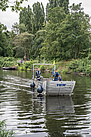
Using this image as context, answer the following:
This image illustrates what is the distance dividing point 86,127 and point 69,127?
2.24ft

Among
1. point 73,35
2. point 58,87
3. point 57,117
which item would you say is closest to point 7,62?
point 73,35

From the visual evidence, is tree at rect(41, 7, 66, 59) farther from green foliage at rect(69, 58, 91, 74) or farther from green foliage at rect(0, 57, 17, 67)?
A: green foliage at rect(0, 57, 17, 67)

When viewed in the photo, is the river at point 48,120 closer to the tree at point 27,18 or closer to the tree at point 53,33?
the tree at point 53,33

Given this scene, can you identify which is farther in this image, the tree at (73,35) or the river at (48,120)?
the tree at (73,35)

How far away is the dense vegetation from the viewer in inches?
2029

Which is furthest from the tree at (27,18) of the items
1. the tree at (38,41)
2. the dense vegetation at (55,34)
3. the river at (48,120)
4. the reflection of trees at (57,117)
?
the river at (48,120)

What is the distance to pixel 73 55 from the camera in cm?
5631

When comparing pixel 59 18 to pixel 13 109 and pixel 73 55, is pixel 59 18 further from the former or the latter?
pixel 13 109

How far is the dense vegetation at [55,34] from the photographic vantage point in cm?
5153

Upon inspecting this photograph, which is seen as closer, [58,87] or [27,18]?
[58,87]

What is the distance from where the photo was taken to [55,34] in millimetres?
58156

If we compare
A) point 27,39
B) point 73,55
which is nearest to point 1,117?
point 73,55

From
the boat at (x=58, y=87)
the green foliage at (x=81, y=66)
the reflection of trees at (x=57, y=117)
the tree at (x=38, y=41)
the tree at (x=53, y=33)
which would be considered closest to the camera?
the reflection of trees at (x=57, y=117)

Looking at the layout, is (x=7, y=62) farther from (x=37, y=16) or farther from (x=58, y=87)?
(x=58, y=87)
